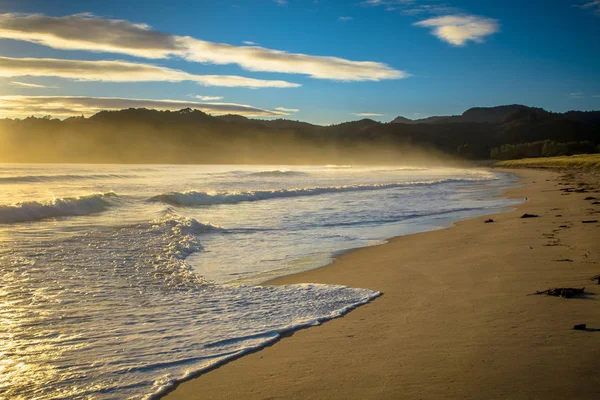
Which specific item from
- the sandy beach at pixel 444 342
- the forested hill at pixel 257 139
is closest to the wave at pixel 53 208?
the sandy beach at pixel 444 342

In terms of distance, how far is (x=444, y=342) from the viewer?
397 cm

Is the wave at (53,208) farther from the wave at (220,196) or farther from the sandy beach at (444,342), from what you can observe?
the sandy beach at (444,342)

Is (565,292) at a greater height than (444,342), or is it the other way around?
(565,292)

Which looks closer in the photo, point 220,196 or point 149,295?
point 149,295

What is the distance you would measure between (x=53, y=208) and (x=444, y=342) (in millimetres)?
14915

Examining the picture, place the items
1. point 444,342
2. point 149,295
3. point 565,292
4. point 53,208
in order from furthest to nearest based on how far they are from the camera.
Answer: point 53,208 < point 149,295 < point 565,292 < point 444,342

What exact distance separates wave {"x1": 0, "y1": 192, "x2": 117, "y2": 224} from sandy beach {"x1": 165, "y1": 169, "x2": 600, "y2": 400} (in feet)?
35.2

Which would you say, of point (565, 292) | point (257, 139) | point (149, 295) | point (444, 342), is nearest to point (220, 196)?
point (149, 295)

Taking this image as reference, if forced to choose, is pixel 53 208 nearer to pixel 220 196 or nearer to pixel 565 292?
pixel 220 196

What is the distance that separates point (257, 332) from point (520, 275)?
365 centimetres

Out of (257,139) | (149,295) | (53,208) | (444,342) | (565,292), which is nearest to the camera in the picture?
(444,342)

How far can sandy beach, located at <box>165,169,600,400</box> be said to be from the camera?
321cm

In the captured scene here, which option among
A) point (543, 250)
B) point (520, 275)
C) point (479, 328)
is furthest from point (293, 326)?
point (543, 250)

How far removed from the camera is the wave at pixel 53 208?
14.1m
